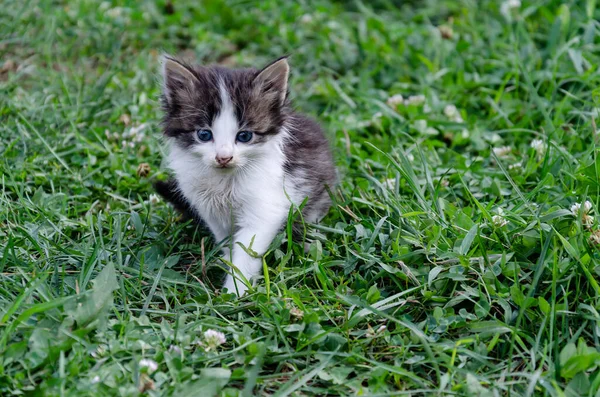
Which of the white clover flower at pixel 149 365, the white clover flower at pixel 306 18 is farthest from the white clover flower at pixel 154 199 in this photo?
the white clover flower at pixel 306 18

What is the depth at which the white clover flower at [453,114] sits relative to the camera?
17.6 ft

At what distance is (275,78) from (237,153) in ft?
1.53

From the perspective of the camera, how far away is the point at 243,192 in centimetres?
389

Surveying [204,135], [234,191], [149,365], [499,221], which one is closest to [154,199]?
[234,191]

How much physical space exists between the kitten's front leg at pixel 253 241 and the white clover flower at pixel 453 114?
6.36 ft

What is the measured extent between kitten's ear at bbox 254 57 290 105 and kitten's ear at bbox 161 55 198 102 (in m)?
0.32

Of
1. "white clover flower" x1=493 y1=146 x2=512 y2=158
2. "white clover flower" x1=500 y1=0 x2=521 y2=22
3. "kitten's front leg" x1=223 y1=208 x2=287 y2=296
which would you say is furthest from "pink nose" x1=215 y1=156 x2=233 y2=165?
"white clover flower" x1=500 y1=0 x2=521 y2=22

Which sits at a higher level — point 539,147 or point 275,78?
point 275,78

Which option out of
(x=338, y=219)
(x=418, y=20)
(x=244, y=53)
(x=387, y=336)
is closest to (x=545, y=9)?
(x=418, y=20)

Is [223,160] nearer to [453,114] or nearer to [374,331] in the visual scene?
[374,331]

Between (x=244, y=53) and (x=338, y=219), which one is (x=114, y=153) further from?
(x=244, y=53)

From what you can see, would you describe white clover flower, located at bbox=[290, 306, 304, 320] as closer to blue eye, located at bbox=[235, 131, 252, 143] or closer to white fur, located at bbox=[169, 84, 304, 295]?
white fur, located at bbox=[169, 84, 304, 295]

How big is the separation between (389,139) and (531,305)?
2.11m

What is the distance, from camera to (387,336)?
329cm
